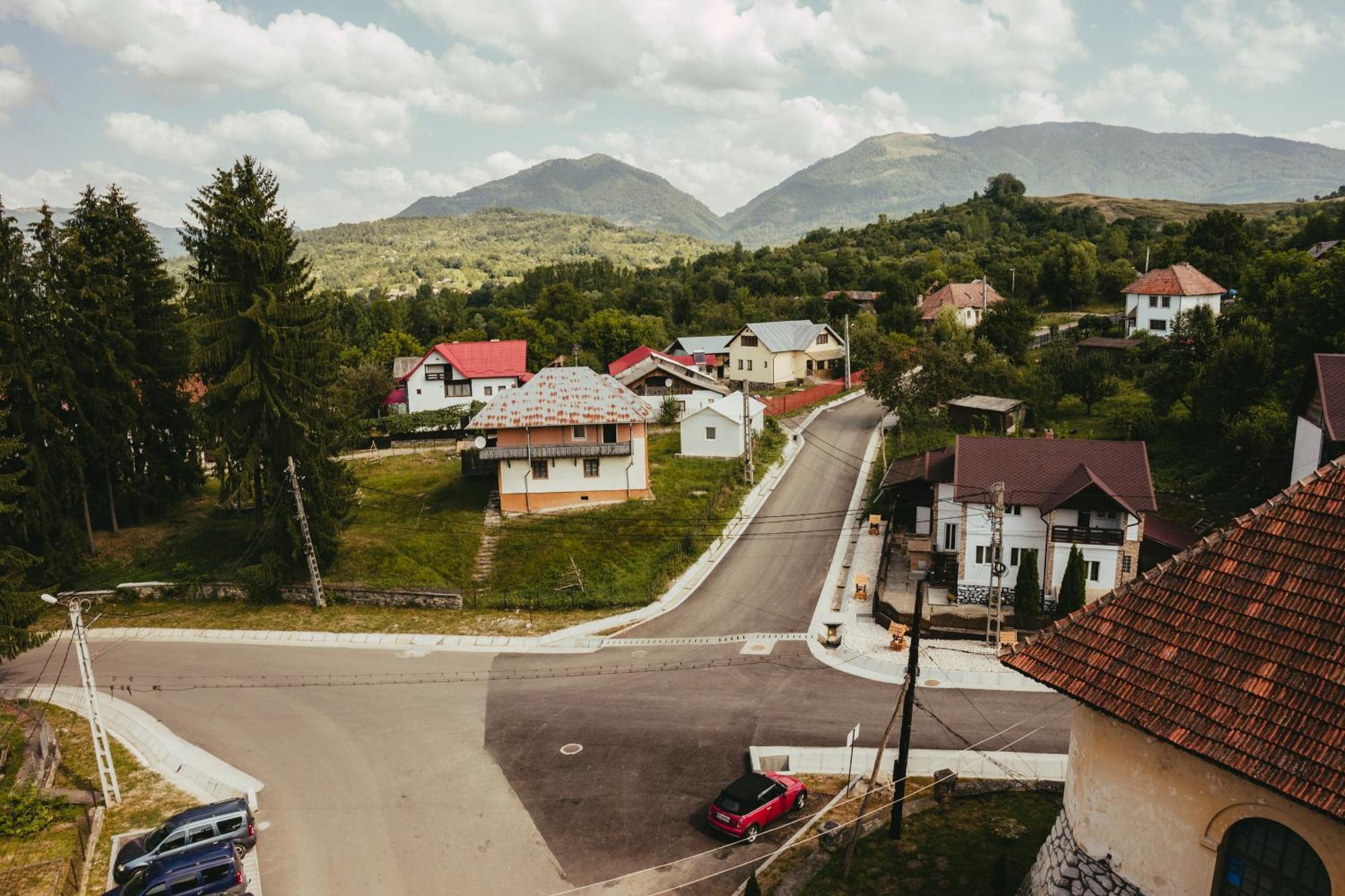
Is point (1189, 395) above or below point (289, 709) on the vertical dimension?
above

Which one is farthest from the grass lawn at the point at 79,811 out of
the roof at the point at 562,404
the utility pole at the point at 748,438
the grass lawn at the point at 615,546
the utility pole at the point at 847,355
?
the utility pole at the point at 847,355

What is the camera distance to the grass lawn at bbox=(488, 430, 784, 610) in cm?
4075

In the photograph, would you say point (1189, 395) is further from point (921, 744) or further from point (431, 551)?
point (431, 551)

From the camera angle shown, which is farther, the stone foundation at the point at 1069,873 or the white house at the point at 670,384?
the white house at the point at 670,384

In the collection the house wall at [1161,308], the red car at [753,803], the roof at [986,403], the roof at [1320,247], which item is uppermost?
the roof at [1320,247]

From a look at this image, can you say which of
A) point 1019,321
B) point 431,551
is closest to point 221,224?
point 431,551

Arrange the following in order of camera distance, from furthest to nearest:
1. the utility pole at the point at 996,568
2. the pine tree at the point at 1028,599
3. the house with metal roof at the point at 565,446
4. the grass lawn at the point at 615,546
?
the house with metal roof at the point at 565,446 → the grass lawn at the point at 615,546 → the pine tree at the point at 1028,599 → the utility pole at the point at 996,568

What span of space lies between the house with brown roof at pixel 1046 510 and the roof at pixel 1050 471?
4 cm

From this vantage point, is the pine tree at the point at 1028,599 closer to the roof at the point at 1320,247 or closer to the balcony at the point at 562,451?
the balcony at the point at 562,451

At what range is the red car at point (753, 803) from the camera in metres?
21.4

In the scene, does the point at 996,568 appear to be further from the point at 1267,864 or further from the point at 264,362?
the point at 264,362

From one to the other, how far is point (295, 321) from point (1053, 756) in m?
36.5

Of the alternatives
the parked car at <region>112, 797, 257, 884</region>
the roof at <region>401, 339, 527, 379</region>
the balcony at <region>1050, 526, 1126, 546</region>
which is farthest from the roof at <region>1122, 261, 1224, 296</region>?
the parked car at <region>112, 797, 257, 884</region>

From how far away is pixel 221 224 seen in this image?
38312 mm
